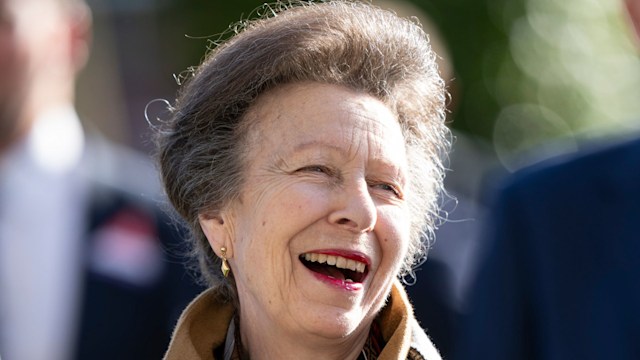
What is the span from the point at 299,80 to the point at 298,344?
2.25 ft

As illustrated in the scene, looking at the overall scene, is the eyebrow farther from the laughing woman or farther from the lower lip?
the lower lip

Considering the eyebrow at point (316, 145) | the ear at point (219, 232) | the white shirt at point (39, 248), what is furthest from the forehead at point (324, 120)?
the white shirt at point (39, 248)

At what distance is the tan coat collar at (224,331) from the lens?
396cm

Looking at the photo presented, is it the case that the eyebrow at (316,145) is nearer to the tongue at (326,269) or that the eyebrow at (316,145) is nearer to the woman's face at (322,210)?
the woman's face at (322,210)

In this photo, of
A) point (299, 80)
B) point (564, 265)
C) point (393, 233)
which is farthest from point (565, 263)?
point (299, 80)

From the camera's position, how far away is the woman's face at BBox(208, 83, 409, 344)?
3.81 metres

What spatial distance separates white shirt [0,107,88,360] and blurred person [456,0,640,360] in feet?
8.02

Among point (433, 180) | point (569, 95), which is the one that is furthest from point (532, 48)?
point (433, 180)

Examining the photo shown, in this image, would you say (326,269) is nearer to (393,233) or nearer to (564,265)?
(393,233)

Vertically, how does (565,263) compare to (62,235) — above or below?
below

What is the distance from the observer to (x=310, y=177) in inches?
153

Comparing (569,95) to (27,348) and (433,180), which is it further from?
(433,180)

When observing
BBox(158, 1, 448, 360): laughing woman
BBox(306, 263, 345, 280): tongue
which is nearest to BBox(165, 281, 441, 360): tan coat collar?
BBox(158, 1, 448, 360): laughing woman

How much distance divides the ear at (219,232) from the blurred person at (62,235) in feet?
4.80
